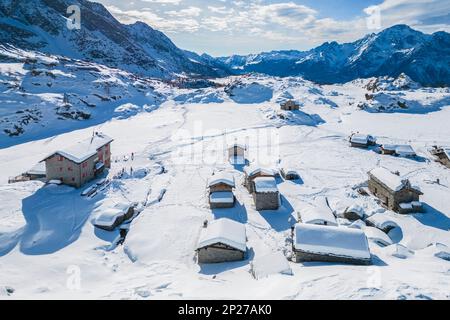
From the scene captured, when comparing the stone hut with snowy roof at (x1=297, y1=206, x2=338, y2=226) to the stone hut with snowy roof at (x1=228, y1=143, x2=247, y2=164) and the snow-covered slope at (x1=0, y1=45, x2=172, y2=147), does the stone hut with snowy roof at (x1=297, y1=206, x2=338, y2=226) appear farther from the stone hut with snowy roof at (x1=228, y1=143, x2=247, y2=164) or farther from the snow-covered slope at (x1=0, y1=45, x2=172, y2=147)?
the snow-covered slope at (x1=0, y1=45, x2=172, y2=147)

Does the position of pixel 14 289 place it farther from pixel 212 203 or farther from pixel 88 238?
pixel 212 203

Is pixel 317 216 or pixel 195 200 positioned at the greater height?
pixel 195 200

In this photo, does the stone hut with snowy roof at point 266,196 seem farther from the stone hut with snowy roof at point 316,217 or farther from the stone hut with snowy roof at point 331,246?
the stone hut with snowy roof at point 331,246

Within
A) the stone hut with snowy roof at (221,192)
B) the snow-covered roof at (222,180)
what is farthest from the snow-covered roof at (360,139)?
the snow-covered roof at (222,180)

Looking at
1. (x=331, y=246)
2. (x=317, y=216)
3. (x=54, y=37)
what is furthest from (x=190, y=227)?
(x=54, y=37)

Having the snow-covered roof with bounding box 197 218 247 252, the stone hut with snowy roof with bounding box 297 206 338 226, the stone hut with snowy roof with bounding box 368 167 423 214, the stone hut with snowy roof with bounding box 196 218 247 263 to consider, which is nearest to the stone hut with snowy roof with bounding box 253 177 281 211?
the stone hut with snowy roof with bounding box 297 206 338 226

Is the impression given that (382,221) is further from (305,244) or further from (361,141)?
(361,141)
